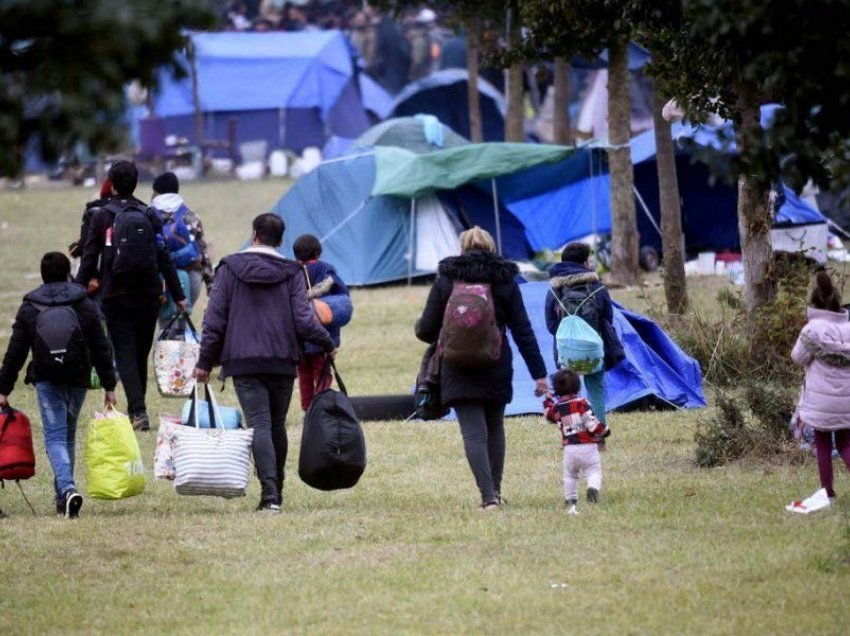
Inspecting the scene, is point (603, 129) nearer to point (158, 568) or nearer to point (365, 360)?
point (365, 360)

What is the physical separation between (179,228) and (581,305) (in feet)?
13.0

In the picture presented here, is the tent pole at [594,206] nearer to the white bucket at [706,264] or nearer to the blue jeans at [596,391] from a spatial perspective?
the white bucket at [706,264]

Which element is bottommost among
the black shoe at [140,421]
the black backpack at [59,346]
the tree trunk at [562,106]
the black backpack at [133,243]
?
the black shoe at [140,421]

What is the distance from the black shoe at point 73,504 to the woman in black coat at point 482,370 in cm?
217

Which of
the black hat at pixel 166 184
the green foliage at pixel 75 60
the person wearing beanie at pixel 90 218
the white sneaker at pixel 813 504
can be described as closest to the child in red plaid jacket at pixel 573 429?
the white sneaker at pixel 813 504

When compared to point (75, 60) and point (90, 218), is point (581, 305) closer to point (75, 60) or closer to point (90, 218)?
point (90, 218)

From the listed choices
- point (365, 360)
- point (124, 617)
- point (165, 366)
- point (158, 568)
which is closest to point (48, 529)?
point (158, 568)

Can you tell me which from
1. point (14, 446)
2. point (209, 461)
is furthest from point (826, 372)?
point (14, 446)

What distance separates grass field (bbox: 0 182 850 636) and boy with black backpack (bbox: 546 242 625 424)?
490mm

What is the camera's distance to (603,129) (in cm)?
3675

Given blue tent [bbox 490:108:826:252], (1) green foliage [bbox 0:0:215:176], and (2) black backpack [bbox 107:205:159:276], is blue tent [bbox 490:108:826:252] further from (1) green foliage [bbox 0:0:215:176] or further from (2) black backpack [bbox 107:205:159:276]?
(1) green foliage [bbox 0:0:215:176]

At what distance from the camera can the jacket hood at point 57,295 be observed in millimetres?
9453

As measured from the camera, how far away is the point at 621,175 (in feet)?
65.2

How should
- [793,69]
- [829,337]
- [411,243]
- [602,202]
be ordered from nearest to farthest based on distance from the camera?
[793,69]
[829,337]
[411,243]
[602,202]
